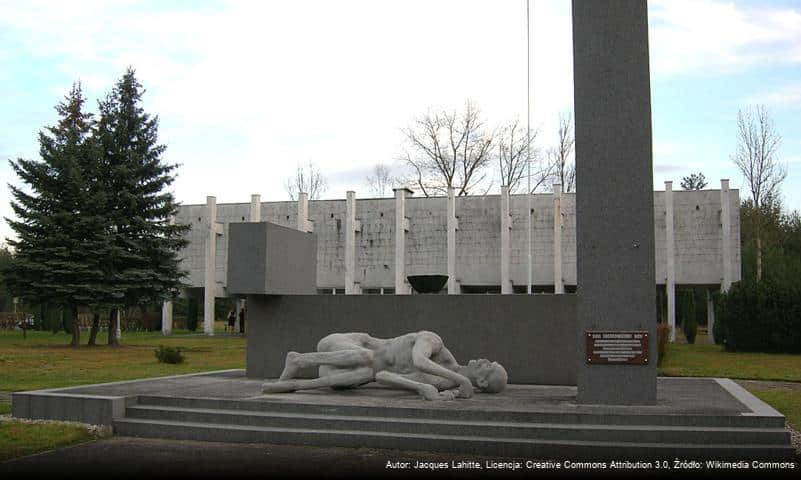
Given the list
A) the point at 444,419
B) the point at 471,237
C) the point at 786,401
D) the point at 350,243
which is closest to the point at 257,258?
the point at 444,419

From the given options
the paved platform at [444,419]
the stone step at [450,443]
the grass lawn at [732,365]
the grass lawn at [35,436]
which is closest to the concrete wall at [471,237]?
the grass lawn at [732,365]

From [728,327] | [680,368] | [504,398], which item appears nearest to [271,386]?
[504,398]

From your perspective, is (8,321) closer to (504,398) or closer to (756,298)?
(756,298)

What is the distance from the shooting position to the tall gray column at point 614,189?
8.91 metres

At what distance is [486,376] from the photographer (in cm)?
1005

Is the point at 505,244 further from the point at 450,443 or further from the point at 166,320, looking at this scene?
the point at 450,443

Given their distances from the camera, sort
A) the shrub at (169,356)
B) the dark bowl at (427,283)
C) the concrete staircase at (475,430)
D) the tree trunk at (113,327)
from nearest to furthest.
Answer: the concrete staircase at (475,430) → the dark bowl at (427,283) → the shrub at (169,356) → the tree trunk at (113,327)

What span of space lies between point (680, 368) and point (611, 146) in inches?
471

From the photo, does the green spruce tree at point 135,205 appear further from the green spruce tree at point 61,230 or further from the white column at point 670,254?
the white column at point 670,254

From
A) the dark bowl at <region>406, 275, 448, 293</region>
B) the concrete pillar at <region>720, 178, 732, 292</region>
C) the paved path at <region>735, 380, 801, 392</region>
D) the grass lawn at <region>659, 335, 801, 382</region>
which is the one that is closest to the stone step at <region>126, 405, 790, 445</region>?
the dark bowl at <region>406, 275, 448, 293</region>

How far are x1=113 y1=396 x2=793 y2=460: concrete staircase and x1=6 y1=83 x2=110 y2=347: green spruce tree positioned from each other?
67.7 ft

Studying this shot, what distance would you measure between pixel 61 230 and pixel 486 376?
910 inches

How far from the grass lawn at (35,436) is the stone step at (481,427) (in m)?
0.80

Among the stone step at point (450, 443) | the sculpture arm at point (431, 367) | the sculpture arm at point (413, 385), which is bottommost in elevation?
the stone step at point (450, 443)
